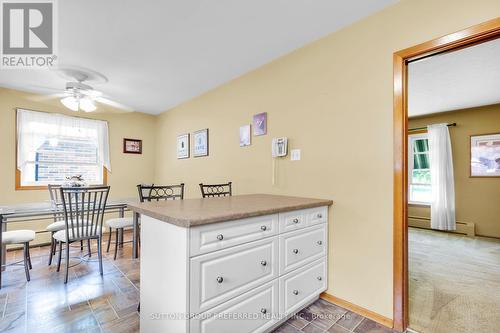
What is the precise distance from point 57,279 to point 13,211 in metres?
0.85

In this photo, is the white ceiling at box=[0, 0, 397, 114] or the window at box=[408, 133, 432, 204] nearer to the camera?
the white ceiling at box=[0, 0, 397, 114]

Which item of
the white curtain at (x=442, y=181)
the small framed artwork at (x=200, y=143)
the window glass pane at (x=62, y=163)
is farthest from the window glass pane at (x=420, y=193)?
the window glass pane at (x=62, y=163)

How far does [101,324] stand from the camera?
174 centimetres

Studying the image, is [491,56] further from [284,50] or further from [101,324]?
[101,324]

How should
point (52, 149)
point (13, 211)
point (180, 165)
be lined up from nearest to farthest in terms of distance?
1. point (13, 211)
2. point (52, 149)
3. point (180, 165)

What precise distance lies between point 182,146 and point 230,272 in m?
3.30

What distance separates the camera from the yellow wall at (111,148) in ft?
11.3

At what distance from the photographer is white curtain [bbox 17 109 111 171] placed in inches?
140

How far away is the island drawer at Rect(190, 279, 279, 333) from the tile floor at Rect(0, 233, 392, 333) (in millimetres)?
290

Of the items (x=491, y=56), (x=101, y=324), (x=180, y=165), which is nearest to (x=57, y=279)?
(x=101, y=324)

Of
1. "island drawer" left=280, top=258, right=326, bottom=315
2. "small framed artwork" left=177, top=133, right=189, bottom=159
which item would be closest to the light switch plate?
"island drawer" left=280, top=258, right=326, bottom=315

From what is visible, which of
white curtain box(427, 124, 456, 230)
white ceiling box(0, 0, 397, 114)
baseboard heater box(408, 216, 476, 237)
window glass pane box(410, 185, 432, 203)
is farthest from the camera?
window glass pane box(410, 185, 432, 203)

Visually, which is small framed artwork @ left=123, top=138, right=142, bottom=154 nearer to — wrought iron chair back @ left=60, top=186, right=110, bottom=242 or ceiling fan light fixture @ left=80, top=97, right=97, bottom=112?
Result: ceiling fan light fixture @ left=80, top=97, right=97, bottom=112

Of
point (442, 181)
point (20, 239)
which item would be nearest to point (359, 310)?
point (20, 239)
